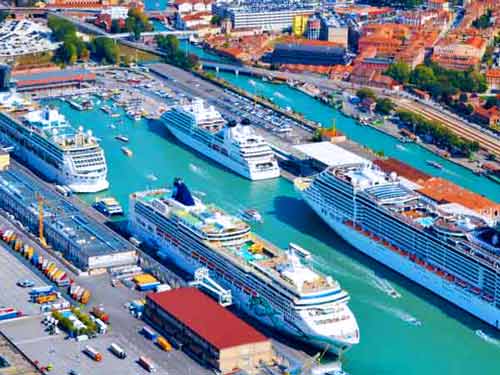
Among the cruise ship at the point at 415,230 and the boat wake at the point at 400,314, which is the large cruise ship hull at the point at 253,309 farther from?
the cruise ship at the point at 415,230

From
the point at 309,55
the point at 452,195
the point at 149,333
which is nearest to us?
the point at 149,333

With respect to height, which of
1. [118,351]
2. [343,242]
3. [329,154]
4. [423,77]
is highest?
[118,351]

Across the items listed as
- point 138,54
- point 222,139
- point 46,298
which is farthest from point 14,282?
point 138,54

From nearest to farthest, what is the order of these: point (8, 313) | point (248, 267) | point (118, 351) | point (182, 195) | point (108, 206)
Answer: point (118, 351), point (8, 313), point (248, 267), point (182, 195), point (108, 206)

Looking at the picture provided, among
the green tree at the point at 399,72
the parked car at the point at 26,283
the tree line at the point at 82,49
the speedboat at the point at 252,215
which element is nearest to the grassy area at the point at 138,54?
the tree line at the point at 82,49

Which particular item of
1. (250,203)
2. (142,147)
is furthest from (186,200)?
(142,147)

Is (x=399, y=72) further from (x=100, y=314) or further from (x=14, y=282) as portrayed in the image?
(x=100, y=314)
